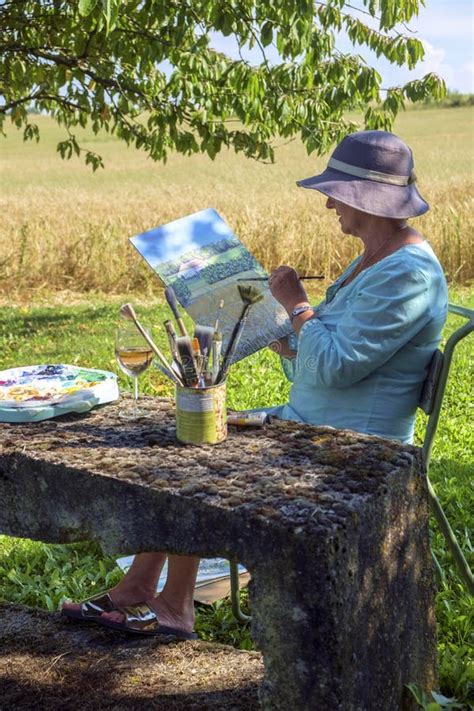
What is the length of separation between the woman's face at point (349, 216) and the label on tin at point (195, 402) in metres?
0.90

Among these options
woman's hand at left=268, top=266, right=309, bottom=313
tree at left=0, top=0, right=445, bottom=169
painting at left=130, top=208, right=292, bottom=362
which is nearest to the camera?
painting at left=130, top=208, right=292, bottom=362

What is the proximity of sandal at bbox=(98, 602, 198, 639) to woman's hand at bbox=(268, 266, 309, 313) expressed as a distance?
119 cm

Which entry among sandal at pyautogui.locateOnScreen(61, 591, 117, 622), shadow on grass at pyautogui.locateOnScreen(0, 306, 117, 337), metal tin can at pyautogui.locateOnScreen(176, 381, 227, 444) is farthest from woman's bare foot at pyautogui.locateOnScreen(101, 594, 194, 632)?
shadow on grass at pyautogui.locateOnScreen(0, 306, 117, 337)

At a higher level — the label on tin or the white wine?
the white wine

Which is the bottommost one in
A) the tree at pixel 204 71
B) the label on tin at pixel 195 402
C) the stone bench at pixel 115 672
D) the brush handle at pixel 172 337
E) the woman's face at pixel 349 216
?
the stone bench at pixel 115 672

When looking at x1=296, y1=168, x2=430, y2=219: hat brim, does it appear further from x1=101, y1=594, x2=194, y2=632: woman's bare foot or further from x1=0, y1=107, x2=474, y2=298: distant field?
x1=0, y1=107, x2=474, y2=298: distant field

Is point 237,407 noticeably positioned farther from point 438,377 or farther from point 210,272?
point 438,377

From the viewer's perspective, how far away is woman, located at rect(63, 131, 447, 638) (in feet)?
9.53

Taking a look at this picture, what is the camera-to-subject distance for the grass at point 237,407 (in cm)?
351

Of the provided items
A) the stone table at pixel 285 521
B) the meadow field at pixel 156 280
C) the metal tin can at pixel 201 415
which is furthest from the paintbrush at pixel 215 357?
the meadow field at pixel 156 280

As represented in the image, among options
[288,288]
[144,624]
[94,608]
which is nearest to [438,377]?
[288,288]

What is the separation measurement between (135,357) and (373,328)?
735 millimetres

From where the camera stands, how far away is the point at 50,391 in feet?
9.95

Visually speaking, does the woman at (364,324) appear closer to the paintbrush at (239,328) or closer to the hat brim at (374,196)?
the hat brim at (374,196)
